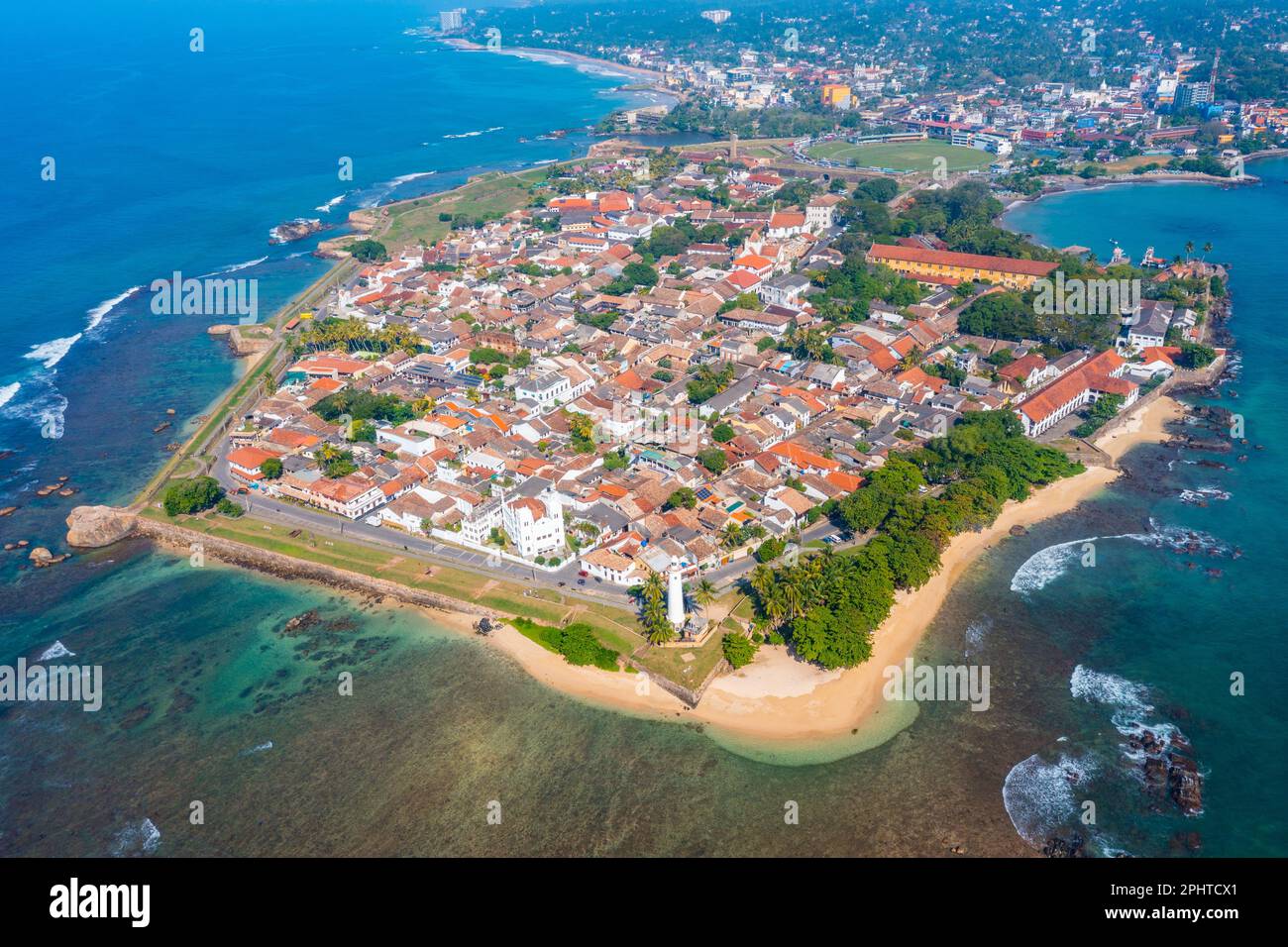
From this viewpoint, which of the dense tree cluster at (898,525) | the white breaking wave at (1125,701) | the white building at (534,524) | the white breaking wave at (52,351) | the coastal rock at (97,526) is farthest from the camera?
the white breaking wave at (52,351)

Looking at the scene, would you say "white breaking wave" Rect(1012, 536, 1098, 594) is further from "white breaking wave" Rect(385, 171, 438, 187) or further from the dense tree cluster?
"white breaking wave" Rect(385, 171, 438, 187)

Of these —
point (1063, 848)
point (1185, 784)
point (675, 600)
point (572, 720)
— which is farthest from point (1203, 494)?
point (572, 720)

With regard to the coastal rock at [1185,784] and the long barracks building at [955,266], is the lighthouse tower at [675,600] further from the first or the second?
the long barracks building at [955,266]

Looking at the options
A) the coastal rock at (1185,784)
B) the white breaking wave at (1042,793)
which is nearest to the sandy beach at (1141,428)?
the coastal rock at (1185,784)

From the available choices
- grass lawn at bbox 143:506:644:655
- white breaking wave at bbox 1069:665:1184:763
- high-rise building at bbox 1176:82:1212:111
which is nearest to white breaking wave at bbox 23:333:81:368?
grass lawn at bbox 143:506:644:655

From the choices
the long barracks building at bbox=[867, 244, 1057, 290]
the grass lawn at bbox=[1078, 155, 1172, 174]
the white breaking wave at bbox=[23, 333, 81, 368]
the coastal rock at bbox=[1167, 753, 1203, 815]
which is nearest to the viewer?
the coastal rock at bbox=[1167, 753, 1203, 815]
